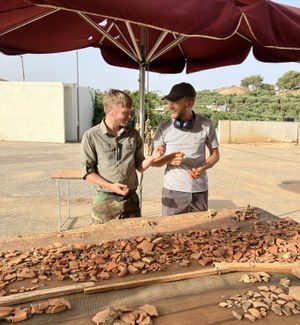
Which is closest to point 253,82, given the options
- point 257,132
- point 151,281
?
point 257,132

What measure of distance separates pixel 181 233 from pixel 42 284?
3.44 feet

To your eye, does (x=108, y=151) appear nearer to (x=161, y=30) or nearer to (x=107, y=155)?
(x=107, y=155)

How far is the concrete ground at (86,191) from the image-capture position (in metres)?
5.13

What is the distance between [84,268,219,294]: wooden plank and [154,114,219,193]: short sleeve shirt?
1.13 metres

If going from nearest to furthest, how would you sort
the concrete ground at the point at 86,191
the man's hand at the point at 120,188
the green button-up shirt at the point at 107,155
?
the man's hand at the point at 120,188 → the green button-up shirt at the point at 107,155 → the concrete ground at the point at 86,191

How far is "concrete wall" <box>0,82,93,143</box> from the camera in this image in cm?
1681

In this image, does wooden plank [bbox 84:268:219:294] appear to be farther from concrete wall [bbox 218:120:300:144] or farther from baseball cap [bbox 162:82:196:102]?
concrete wall [bbox 218:120:300:144]

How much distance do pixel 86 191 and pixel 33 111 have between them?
11.6 m

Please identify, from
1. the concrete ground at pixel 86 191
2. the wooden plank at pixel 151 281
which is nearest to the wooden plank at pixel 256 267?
the wooden plank at pixel 151 281

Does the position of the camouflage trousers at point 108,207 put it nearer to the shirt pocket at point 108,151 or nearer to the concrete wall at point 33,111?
the shirt pocket at point 108,151

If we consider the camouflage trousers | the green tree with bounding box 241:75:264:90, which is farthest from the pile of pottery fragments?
the green tree with bounding box 241:75:264:90

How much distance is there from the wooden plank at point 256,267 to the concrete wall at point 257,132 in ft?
56.3

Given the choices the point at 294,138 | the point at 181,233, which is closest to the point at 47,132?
the point at 294,138

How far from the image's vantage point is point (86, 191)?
689 cm
